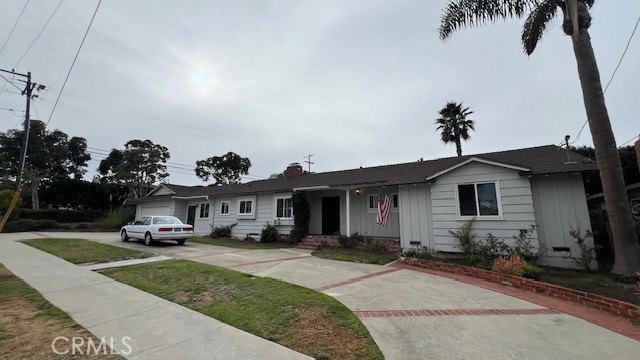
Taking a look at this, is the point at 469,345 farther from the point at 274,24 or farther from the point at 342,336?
the point at 274,24

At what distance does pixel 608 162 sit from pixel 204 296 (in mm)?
10561

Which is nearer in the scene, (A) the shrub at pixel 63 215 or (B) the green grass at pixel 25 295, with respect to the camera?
(B) the green grass at pixel 25 295

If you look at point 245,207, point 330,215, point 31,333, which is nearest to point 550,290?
point 31,333

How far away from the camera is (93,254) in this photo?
10.1m

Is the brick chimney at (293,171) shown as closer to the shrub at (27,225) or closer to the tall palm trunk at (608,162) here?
the tall palm trunk at (608,162)

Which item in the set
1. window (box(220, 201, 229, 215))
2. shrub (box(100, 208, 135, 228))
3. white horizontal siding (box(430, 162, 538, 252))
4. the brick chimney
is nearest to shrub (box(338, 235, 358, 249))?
white horizontal siding (box(430, 162, 538, 252))

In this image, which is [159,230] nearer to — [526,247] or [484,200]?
[484,200]

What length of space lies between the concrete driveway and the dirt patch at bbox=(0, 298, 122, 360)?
12.0 feet

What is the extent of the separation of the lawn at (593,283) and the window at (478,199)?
2.43 meters

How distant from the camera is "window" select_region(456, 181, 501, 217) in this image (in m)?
9.87

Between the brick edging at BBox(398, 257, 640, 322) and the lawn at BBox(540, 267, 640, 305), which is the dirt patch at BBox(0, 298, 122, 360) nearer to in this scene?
the brick edging at BBox(398, 257, 640, 322)

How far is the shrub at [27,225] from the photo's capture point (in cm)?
1956

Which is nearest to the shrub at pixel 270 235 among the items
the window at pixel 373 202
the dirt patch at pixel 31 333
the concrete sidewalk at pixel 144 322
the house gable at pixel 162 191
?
the window at pixel 373 202

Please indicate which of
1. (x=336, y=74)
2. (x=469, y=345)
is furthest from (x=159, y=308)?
(x=336, y=74)
